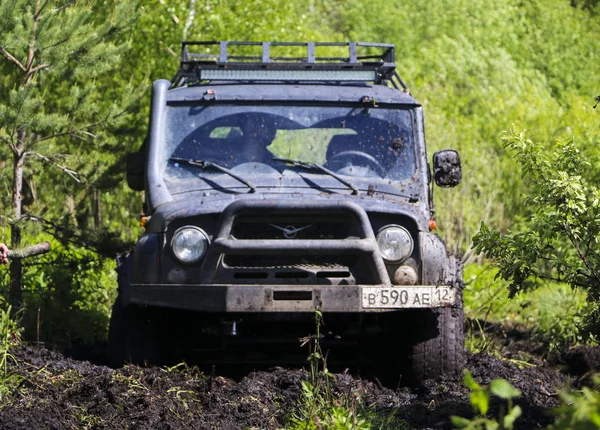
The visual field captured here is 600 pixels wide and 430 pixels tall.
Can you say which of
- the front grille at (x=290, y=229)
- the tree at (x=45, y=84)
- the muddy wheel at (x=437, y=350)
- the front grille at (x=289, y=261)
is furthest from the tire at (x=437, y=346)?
the tree at (x=45, y=84)

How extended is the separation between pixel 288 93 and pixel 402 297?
213cm

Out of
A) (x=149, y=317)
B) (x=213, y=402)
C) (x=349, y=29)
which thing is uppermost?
(x=349, y=29)

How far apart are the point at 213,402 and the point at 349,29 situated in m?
38.1

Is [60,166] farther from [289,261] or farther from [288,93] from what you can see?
[289,261]

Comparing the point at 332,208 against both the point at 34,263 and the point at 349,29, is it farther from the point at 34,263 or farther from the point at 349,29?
the point at 349,29

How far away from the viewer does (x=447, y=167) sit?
7.80 meters

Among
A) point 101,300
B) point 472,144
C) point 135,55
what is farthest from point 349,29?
point 101,300

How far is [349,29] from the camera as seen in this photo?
43.5 meters

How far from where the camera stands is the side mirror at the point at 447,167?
7801 mm

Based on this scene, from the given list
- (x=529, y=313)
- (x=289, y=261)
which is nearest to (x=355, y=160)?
(x=289, y=261)

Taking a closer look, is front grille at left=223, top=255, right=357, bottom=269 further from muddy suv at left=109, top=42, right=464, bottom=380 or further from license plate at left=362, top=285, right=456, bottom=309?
license plate at left=362, top=285, right=456, bottom=309

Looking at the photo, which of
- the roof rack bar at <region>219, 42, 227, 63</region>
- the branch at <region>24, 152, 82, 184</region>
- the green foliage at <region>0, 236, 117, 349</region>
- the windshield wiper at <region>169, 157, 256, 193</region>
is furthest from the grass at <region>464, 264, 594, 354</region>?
the branch at <region>24, 152, 82, 184</region>

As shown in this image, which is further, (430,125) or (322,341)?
(430,125)

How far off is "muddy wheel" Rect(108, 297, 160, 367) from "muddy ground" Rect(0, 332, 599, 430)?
23 centimetres
